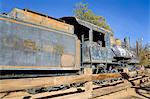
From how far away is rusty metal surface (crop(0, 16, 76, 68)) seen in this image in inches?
307

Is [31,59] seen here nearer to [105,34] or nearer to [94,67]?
[94,67]

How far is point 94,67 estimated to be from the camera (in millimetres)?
12531

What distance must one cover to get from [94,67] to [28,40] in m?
5.09

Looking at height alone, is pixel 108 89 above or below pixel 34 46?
below

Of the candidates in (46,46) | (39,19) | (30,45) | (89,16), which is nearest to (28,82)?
(30,45)

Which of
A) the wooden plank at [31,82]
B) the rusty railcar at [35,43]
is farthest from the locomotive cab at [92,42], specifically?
the wooden plank at [31,82]

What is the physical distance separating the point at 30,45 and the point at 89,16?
119ft

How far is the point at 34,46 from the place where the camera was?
8945mm

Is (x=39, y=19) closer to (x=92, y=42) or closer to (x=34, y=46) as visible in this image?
(x=34, y=46)

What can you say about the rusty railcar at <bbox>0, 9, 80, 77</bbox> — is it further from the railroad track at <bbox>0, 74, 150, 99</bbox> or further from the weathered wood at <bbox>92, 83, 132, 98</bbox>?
the weathered wood at <bbox>92, 83, 132, 98</bbox>

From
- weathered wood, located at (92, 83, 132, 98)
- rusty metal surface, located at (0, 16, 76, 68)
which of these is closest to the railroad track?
weathered wood, located at (92, 83, 132, 98)

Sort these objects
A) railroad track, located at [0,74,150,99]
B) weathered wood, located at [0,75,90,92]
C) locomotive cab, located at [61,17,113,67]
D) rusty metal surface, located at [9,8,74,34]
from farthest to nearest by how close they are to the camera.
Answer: locomotive cab, located at [61,17,113,67]
rusty metal surface, located at [9,8,74,34]
railroad track, located at [0,74,150,99]
weathered wood, located at [0,75,90,92]

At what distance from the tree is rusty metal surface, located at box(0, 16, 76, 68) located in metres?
33.6

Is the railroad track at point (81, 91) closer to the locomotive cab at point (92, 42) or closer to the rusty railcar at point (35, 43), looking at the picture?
the rusty railcar at point (35, 43)
